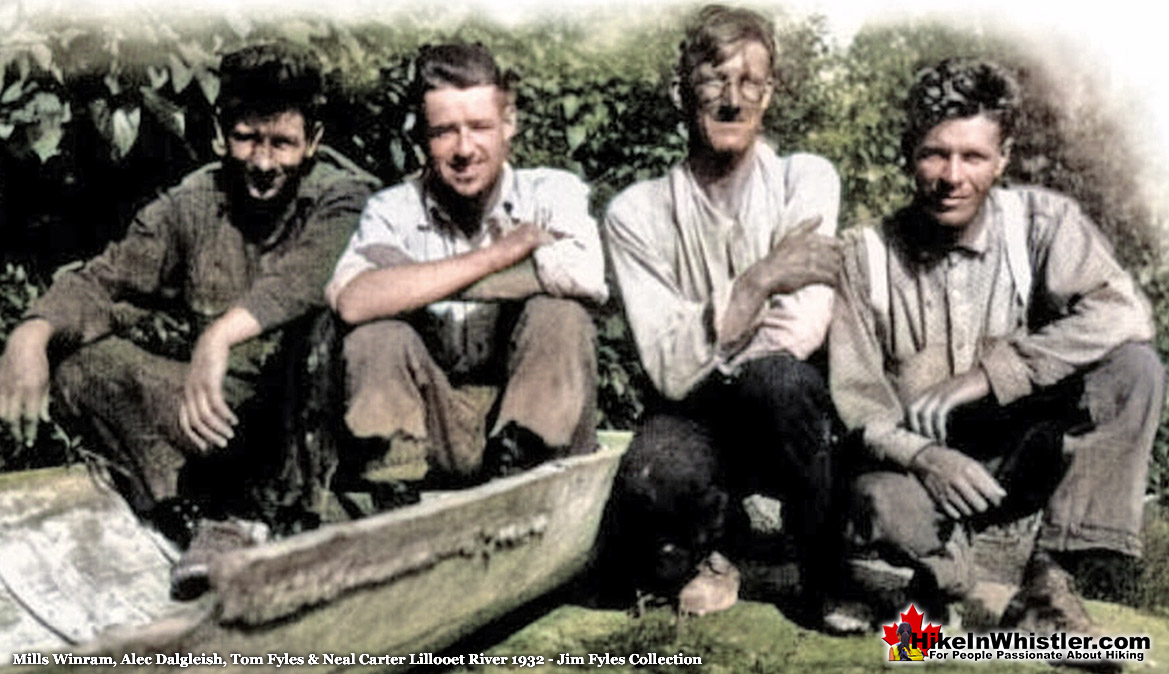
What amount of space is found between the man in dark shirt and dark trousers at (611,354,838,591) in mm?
802

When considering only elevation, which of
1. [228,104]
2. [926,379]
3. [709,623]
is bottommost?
[709,623]

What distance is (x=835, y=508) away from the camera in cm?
323

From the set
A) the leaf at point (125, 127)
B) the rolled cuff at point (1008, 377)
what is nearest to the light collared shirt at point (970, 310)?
the rolled cuff at point (1008, 377)

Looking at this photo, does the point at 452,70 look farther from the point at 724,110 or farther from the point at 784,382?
the point at 784,382

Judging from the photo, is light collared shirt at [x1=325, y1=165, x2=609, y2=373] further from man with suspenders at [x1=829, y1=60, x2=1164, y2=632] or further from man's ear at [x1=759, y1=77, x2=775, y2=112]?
man with suspenders at [x1=829, y1=60, x2=1164, y2=632]

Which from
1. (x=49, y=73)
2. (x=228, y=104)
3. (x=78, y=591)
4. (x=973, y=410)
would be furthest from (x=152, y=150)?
(x=973, y=410)

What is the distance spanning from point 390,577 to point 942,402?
4.06ft

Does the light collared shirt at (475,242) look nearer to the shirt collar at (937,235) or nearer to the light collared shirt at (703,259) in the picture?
the light collared shirt at (703,259)

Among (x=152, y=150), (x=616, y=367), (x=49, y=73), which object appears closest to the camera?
(x=49, y=73)

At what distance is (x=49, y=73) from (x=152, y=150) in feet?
1.17

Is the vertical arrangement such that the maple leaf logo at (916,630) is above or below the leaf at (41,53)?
below

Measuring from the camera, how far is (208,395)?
319cm

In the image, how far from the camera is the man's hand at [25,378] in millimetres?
3252

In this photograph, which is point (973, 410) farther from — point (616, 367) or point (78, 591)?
point (78, 591)
